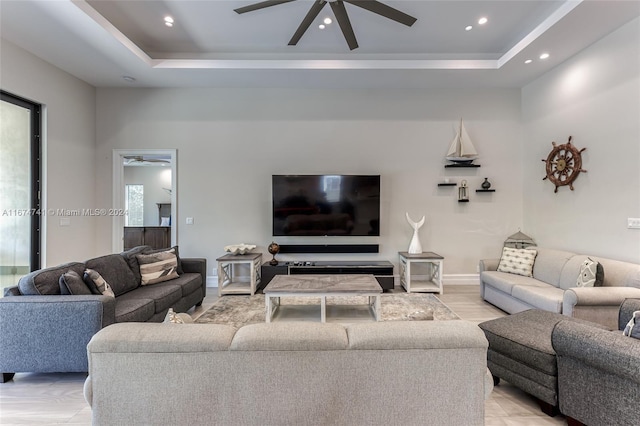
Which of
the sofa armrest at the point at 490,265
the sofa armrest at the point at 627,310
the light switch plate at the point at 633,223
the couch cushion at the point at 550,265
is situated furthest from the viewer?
the sofa armrest at the point at 490,265

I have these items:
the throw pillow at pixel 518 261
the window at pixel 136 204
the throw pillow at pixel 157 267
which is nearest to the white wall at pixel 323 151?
the throw pillow at pixel 518 261

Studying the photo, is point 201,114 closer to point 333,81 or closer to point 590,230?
point 333,81

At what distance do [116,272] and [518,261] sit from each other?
4937 mm

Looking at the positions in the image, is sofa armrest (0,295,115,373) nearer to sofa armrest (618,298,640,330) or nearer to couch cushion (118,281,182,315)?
couch cushion (118,281,182,315)

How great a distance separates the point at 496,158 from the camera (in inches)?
197

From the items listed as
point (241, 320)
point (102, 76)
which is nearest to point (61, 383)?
point (241, 320)

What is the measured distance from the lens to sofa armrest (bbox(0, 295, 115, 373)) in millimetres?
2158

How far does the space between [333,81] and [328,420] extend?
4472mm

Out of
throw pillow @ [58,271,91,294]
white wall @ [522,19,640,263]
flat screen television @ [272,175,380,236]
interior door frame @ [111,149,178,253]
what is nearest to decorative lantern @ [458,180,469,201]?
white wall @ [522,19,640,263]

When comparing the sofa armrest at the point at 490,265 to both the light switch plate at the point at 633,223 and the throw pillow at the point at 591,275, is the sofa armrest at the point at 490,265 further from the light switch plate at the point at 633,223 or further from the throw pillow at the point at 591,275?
the light switch plate at the point at 633,223

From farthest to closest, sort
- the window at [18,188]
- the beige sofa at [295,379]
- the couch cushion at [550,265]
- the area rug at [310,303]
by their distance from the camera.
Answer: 1. the window at [18,188]
2. the couch cushion at [550,265]
3. the area rug at [310,303]
4. the beige sofa at [295,379]

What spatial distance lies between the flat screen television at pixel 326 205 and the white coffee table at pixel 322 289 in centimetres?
145

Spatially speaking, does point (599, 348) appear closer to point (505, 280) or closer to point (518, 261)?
point (505, 280)

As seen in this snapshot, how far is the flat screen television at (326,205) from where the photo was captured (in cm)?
478
